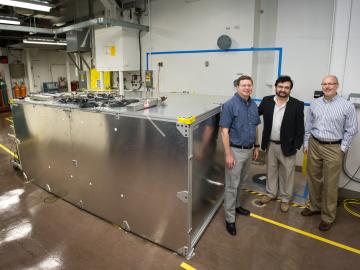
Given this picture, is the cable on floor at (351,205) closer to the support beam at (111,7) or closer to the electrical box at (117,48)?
the electrical box at (117,48)

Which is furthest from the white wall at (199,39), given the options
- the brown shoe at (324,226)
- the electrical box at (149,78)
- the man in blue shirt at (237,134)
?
the brown shoe at (324,226)

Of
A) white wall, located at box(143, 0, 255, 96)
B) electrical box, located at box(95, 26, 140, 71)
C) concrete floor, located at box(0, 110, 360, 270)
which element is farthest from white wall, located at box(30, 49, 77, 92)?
concrete floor, located at box(0, 110, 360, 270)

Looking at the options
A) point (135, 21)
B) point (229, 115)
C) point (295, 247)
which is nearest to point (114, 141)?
point (229, 115)

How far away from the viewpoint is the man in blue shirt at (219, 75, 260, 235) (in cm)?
226

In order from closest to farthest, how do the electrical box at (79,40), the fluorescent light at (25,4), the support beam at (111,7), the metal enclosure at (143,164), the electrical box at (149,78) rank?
the metal enclosure at (143,164), the fluorescent light at (25,4), the support beam at (111,7), the electrical box at (149,78), the electrical box at (79,40)

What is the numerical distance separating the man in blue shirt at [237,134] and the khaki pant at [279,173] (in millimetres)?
526

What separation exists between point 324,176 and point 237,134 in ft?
3.52

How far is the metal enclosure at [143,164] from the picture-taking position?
198 cm

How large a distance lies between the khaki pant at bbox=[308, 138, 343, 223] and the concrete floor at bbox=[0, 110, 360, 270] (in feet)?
0.65

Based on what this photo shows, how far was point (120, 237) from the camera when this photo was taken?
8.01 feet

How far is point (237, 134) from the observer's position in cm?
233

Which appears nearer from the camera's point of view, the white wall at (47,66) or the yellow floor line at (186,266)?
the yellow floor line at (186,266)

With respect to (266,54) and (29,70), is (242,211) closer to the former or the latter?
(266,54)

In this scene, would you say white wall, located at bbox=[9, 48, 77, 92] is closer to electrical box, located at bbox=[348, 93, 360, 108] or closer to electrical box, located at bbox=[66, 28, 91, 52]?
electrical box, located at bbox=[66, 28, 91, 52]
